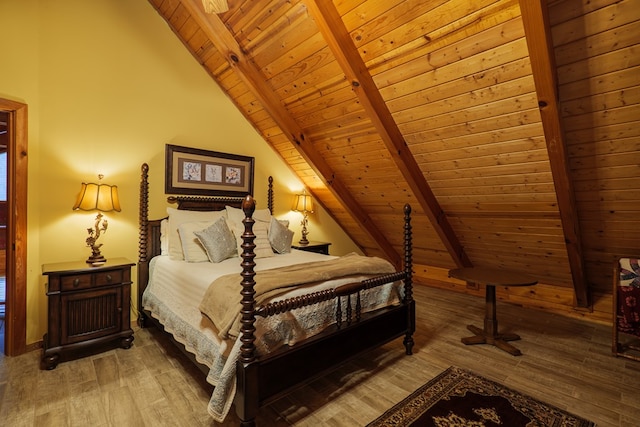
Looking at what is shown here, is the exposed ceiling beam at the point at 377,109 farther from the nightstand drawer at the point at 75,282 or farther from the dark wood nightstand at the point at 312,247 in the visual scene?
the nightstand drawer at the point at 75,282

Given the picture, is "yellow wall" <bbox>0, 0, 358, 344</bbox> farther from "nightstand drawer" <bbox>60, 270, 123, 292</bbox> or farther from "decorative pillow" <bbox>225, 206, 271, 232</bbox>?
"decorative pillow" <bbox>225, 206, 271, 232</bbox>

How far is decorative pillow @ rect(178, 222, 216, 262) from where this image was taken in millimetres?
2742

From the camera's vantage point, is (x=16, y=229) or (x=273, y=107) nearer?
(x=16, y=229)

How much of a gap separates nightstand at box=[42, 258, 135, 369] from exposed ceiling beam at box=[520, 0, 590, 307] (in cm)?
333

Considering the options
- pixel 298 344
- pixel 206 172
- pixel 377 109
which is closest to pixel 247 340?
pixel 298 344

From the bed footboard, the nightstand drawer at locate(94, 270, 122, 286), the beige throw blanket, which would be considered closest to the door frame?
the nightstand drawer at locate(94, 270, 122, 286)

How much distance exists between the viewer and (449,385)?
2.12 m

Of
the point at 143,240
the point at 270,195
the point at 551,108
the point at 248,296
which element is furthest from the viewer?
the point at 270,195

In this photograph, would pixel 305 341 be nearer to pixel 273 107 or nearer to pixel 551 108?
pixel 551 108

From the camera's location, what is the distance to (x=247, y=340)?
1.54 m

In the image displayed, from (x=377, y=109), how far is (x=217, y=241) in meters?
1.90

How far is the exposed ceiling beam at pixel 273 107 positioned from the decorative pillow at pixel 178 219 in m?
1.26

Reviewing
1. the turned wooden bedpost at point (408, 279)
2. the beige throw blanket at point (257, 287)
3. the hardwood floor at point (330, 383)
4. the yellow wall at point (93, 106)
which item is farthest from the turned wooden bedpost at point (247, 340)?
the yellow wall at point (93, 106)

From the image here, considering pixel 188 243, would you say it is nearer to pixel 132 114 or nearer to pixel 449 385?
pixel 132 114
